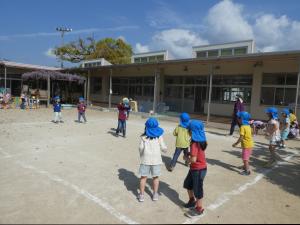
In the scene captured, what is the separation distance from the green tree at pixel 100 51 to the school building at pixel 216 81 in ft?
49.8

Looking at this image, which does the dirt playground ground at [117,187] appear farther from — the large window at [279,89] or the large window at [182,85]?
the large window at [182,85]

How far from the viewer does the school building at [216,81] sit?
13.1 meters

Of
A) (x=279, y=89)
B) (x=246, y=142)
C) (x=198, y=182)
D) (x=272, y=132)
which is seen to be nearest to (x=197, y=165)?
(x=198, y=182)

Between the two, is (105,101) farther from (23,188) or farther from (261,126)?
(23,188)

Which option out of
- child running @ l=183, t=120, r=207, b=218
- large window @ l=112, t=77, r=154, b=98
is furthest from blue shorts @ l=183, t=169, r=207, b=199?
large window @ l=112, t=77, r=154, b=98

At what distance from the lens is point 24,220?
310 centimetres

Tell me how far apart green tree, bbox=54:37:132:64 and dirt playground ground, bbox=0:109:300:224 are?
3277cm

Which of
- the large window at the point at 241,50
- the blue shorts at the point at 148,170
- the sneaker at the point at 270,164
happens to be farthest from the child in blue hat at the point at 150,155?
the large window at the point at 241,50

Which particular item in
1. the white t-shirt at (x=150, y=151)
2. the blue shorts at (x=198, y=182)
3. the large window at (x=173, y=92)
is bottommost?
the blue shorts at (x=198, y=182)

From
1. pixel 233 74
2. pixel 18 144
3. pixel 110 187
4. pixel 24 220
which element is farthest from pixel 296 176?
pixel 233 74

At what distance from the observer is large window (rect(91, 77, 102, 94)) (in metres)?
26.6

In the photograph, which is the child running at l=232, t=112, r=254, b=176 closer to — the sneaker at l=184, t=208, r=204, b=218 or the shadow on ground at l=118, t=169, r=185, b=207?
the shadow on ground at l=118, t=169, r=185, b=207

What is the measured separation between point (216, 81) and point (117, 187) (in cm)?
1382

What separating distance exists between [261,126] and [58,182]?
9031 mm
